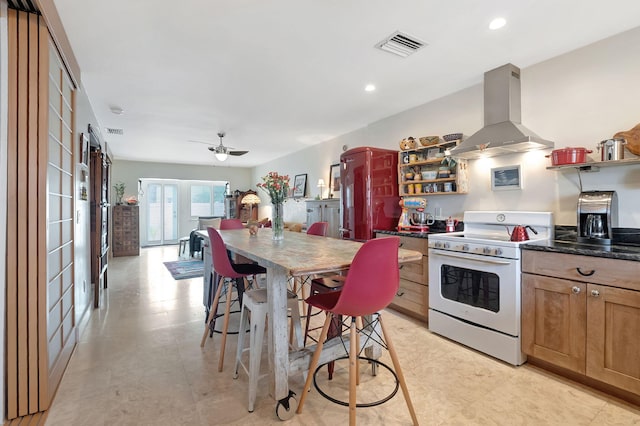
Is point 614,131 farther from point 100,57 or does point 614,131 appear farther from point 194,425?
point 100,57

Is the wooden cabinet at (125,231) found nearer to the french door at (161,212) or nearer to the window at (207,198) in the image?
the french door at (161,212)

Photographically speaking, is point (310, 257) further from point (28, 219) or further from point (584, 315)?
point (584, 315)

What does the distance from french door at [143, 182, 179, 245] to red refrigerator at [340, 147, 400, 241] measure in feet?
23.8

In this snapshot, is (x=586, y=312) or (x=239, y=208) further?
(x=239, y=208)

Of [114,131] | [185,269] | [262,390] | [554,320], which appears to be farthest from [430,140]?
[114,131]

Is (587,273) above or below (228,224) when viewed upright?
below

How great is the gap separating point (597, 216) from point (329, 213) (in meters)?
3.35

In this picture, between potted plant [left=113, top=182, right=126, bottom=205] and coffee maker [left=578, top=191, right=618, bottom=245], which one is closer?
coffee maker [left=578, top=191, right=618, bottom=245]

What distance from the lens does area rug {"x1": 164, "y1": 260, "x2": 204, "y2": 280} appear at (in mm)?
5309

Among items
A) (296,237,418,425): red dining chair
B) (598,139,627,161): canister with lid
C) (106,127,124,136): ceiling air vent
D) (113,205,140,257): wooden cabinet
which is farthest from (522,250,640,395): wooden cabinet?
(113,205,140,257): wooden cabinet

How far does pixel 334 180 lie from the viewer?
19.0ft

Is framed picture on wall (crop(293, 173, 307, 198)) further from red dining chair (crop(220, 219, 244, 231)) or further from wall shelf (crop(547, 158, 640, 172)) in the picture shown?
wall shelf (crop(547, 158, 640, 172))

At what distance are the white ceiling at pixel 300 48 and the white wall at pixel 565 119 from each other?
150 mm

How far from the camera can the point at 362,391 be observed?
1965mm
